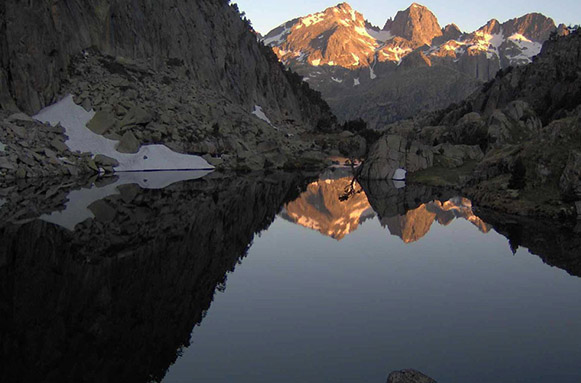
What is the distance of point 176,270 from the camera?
2103 cm

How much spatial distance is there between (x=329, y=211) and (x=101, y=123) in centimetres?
3993

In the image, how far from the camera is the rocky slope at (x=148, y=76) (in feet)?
231

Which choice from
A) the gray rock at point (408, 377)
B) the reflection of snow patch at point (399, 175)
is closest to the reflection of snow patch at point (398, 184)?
the reflection of snow patch at point (399, 175)

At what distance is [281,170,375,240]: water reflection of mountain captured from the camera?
37000 mm

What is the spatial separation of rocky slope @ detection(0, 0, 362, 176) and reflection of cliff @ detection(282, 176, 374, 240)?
2894cm

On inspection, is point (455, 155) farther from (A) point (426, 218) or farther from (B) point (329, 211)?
(A) point (426, 218)

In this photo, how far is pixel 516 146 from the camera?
1976 inches

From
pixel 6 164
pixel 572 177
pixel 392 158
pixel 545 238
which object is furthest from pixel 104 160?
pixel 545 238

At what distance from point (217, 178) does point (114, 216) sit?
3167 cm

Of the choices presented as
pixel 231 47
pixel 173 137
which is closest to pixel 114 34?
pixel 173 137

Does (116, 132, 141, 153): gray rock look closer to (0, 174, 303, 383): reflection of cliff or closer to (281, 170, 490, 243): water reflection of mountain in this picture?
(281, 170, 490, 243): water reflection of mountain

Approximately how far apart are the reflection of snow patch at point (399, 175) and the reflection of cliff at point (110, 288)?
3986 cm

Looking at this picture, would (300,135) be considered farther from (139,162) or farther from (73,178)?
(73,178)

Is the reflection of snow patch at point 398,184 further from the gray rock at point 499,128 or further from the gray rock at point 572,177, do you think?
the gray rock at point 572,177
